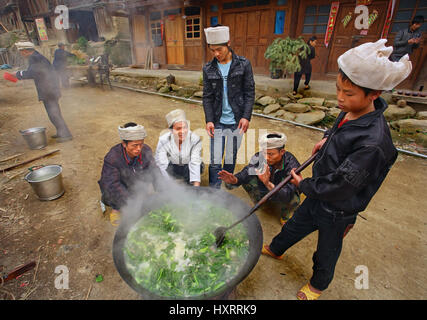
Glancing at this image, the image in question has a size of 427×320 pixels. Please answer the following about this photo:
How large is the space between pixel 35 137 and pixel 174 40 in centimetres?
1072

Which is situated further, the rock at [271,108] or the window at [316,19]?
the window at [316,19]

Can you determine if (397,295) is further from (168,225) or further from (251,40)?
(251,40)

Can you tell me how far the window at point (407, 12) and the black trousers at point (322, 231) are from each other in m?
9.09

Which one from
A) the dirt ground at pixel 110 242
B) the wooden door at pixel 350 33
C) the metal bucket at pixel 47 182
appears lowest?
the dirt ground at pixel 110 242

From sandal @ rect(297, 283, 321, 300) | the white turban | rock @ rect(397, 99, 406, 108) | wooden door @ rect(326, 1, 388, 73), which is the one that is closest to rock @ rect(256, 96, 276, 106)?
wooden door @ rect(326, 1, 388, 73)

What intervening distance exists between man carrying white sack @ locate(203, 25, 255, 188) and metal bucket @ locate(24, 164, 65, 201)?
272 cm

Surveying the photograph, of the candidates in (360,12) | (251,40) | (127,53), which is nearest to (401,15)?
(360,12)

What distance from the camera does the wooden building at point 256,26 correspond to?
7707 mm

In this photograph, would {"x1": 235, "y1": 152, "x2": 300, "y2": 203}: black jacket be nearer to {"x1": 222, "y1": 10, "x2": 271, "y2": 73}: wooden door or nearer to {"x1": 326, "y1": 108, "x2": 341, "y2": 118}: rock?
{"x1": 326, "y1": 108, "x2": 341, "y2": 118}: rock

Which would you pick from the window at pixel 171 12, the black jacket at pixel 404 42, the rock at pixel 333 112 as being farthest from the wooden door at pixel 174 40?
the black jacket at pixel 404 42

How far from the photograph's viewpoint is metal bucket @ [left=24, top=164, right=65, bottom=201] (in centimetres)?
362

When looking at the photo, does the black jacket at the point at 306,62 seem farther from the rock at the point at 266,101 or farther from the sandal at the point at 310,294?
the sandal at the point at 310,294

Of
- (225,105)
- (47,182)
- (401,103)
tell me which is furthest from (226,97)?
(401,103)

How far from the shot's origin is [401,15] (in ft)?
24.1
